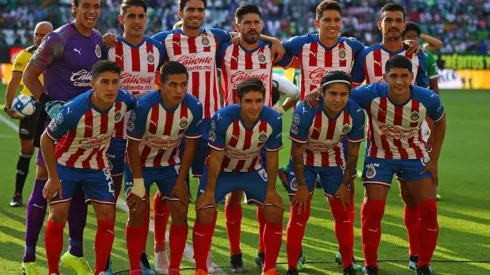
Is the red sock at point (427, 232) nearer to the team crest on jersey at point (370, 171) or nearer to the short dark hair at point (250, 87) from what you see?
the team crest on jersey at point (370, 171)

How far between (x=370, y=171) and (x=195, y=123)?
4.51 feet

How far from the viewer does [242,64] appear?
789 cm

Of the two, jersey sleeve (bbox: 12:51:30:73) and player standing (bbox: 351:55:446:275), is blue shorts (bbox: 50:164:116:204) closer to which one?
player standing (bbox: 351:55:446:275)

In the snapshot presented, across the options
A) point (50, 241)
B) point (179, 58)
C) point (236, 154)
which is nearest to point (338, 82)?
point (236, 154)

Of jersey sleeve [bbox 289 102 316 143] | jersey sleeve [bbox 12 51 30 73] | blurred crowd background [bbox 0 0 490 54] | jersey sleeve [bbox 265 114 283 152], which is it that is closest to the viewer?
jersey sleeve [bbox 265 114 283 152]

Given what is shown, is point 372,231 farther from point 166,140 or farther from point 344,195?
point 166,140

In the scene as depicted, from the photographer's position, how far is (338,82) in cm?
711

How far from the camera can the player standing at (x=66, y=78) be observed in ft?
23.4

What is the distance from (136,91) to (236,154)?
3.66 ft

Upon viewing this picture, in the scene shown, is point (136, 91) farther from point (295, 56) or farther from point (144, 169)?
point (295, 56)

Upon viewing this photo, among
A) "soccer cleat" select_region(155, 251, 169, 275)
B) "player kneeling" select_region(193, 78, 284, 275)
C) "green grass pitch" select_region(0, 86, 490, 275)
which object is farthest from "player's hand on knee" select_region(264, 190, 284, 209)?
"soccer cleat" select_region(155, 251, 169, 275)

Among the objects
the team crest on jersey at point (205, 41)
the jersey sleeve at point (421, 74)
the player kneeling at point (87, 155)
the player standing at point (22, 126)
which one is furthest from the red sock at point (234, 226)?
the player standing at point (22, 126)

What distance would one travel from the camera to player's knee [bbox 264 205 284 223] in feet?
23.2

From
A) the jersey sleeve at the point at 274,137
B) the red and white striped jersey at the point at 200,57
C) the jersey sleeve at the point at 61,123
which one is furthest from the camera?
the red and white striped jersey at the point at 200,57
